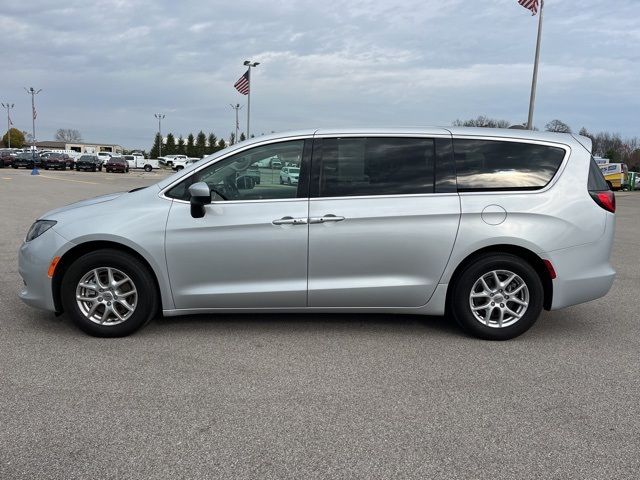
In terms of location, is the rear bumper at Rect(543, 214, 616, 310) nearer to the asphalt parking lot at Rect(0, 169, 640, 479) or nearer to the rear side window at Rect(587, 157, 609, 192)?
the rear side window at Rect(587, 157, 609, 192)

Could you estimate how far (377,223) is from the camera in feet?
14.8

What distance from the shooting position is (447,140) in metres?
4.74

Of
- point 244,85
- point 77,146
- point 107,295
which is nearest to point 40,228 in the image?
point 107,295

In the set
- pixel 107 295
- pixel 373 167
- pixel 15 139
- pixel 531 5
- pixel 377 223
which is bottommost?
pixel 107 295

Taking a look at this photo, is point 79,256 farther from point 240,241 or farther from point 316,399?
point 316,399

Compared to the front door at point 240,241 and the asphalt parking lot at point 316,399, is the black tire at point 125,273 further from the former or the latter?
the front door at point 240,241

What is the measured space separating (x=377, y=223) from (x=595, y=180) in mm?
1934

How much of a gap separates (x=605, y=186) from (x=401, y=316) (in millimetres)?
2160

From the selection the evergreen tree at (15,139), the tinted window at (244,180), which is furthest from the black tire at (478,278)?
the evergreen tree at (15,139)

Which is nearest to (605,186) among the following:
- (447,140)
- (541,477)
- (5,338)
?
(447,140)

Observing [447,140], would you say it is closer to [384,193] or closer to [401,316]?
[384,193]

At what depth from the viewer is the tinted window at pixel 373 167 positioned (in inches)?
181

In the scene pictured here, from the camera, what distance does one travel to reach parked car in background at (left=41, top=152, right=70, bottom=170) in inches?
2019

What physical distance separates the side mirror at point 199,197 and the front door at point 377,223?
84 cm
